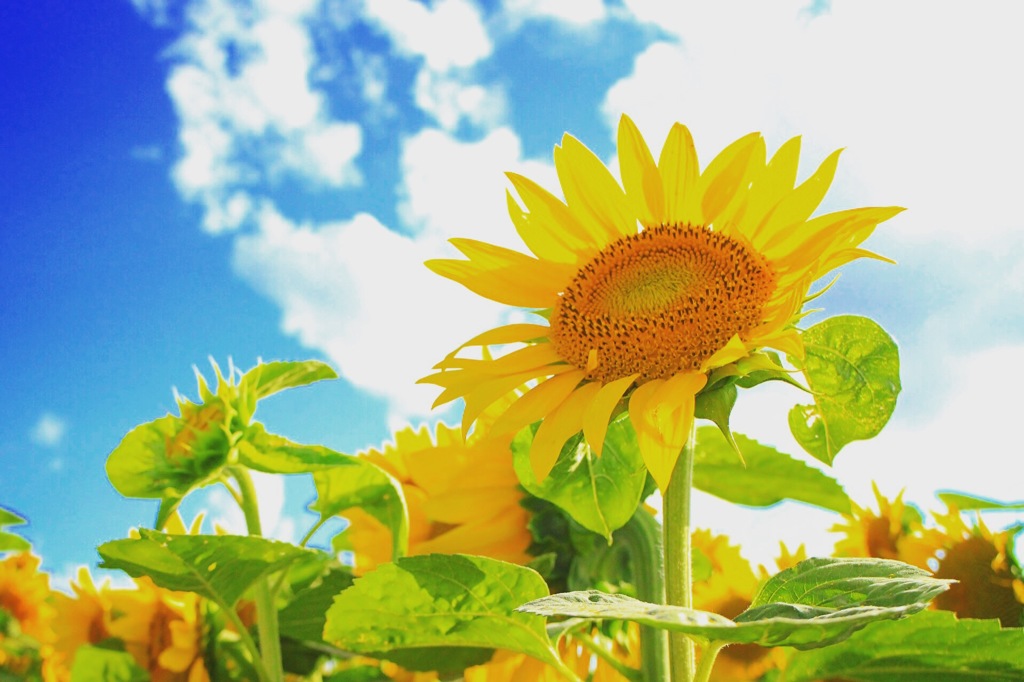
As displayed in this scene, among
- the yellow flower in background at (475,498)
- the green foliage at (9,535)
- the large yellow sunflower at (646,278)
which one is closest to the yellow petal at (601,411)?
the large yellow sunflower at (646,278)

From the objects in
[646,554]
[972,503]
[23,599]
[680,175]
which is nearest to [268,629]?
[646,554]

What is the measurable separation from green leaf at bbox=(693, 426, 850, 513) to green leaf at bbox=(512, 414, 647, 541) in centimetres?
41

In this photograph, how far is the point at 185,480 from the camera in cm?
151

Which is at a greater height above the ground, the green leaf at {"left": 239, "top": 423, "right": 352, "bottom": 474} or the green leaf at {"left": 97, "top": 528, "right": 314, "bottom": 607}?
the green leaf at {"left": 239, "top": 423, "right": 352, "bottom": 474}

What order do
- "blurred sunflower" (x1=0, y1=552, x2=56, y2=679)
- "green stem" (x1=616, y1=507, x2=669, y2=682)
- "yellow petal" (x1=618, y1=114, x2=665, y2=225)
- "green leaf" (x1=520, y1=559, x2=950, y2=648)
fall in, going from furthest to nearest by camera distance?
"blurred sunflower" (x1=0, y1=552, x2=56, y2=679)
"green stem" (x1=616, y1=507, x2=669, y2=682)
"yellow petal" (x1=618, y1=114, x2=665, y2=225)
"green leaf" (x1=520, y1=559, x2=950, y2=648)

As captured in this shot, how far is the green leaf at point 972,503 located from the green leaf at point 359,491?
98 centimetres

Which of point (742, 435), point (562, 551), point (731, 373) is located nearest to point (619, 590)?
point (562, 551)

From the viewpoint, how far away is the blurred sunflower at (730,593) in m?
2.05

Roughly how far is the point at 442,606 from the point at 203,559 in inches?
20.7

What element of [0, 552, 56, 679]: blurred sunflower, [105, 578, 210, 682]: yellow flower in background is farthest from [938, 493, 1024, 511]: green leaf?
[0, 552, 56, 679]: blurred sunflower

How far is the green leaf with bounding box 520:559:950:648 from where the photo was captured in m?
0.69

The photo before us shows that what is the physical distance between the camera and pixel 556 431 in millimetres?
1015

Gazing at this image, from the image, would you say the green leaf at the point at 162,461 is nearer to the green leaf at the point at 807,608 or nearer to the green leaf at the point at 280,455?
the green leaf at the point at 280,455

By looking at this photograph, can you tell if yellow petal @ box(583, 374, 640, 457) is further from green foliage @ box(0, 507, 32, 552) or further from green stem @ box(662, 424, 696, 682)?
green foliage @ box(0, 507, 32, 552)
